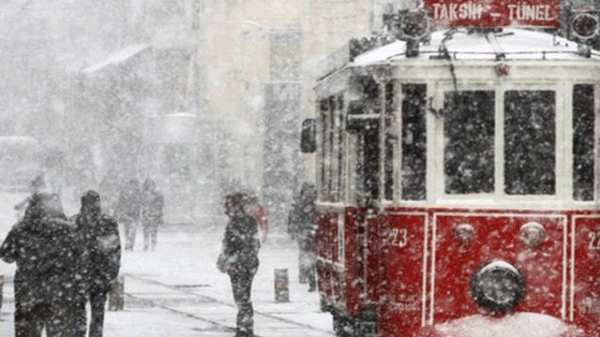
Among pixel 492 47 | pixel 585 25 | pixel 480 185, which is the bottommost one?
pixel 480 185

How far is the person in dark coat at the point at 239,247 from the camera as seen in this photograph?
17688 mm

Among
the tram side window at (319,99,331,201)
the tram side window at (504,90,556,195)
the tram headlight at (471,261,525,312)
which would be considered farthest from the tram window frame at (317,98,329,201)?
the tram headlight at (471,261,525,312)

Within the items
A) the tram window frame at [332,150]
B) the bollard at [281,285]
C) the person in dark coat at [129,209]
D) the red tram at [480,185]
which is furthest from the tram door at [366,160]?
the person in dark coat at [129,209]

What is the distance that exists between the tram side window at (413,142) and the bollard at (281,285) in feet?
36.3

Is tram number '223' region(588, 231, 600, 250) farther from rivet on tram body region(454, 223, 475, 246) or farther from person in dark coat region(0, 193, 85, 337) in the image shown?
person in dark coat region(0, 193, 85, 337)

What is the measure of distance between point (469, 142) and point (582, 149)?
2.86 feet

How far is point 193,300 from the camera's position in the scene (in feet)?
80.8

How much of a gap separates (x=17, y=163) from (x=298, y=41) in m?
16.4

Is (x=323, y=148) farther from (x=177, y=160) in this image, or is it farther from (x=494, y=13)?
(x=177, y=160)

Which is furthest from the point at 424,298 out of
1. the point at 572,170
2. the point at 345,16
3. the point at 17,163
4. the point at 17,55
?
the point at 17,55

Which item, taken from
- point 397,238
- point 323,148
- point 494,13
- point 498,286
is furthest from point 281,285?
point 498,286

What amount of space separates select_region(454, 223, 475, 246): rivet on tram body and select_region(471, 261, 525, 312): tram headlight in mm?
262

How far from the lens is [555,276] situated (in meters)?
12.9

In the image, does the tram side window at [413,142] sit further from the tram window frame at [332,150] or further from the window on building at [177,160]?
the window on building at [177,160]
